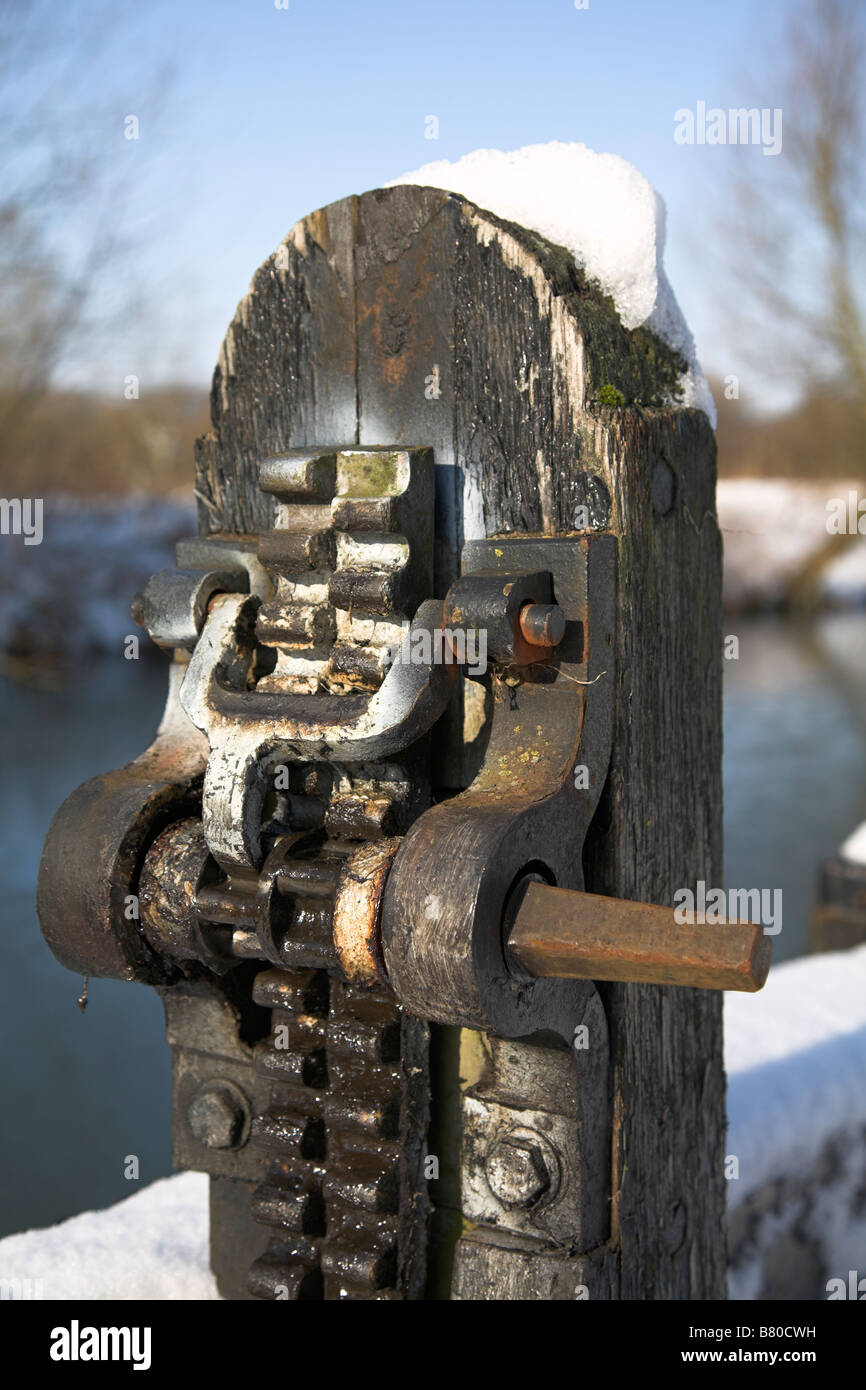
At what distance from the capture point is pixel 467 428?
3.70 ft

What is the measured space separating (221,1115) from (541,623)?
641 millimetres

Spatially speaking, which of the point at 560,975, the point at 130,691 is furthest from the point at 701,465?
the point at 130,691

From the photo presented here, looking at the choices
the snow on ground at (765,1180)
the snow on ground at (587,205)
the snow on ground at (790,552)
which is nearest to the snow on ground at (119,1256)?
the snow on ground at (765,1180)

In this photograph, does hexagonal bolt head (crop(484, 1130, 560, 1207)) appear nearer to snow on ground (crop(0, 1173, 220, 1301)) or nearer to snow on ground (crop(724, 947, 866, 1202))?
snow on ground (crop(0, 1173, 220, 1301))

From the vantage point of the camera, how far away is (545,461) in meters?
1.10

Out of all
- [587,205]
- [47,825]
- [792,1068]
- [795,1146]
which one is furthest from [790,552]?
[587,205]

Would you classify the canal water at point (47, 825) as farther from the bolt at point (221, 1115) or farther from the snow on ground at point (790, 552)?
the snow on ground at point (790, 552)

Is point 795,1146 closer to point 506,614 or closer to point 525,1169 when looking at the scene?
point 525,1169

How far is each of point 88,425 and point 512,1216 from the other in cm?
1144

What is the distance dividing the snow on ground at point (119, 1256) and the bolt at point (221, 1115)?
8.4 inches

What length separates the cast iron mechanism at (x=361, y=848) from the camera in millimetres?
972

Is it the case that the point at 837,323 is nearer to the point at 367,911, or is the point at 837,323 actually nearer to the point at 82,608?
the point at 82,608

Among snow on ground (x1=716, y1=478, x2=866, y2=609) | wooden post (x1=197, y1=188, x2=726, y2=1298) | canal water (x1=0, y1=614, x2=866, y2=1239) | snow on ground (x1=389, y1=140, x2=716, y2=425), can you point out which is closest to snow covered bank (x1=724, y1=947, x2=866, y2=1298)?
wooden post (x1=197, y1=188, x2=726, y2=1298)

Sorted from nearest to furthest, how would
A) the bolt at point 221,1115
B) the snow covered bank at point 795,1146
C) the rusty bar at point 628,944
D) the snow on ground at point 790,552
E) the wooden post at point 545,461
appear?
the rusty bar at point 628,944, the wooden post at point 545,461, the bolt at point 221,1115, the snow covered bank at point 795,1146, the snow on ground at point 790,552
